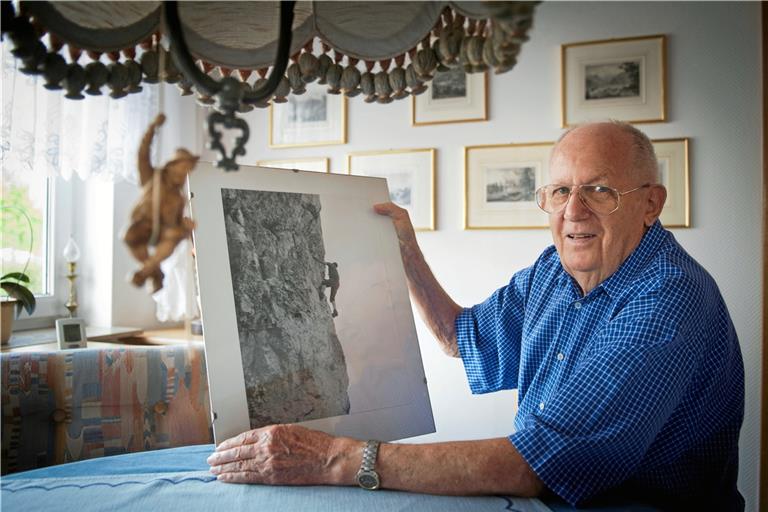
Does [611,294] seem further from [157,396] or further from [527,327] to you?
[157,396]

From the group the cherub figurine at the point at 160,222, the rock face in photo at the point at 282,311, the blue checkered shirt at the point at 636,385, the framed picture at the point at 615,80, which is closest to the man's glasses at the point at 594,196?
the blue checkered shirt at the point at 636,385

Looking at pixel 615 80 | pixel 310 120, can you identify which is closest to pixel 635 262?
pixel 615 80

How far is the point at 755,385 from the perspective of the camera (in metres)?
2.46

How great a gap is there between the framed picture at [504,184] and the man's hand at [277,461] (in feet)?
6.35

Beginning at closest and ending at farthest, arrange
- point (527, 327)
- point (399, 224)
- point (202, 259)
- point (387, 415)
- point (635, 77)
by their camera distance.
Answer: point (202, 259) → point (387, 415) → point (527, 327) → point (399, 224) → point (635, 77)

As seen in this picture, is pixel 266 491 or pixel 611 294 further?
pixel 611 294

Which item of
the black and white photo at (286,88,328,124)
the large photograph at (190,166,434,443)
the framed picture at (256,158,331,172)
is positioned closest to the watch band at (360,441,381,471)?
the large photograph at (190,166,434,443)

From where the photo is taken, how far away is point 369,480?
3.29 feet

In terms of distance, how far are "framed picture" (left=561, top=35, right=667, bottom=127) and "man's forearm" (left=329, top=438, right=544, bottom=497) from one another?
197 cm

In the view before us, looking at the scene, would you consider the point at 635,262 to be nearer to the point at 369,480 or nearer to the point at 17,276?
the point at 369,480

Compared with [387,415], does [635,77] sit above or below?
above

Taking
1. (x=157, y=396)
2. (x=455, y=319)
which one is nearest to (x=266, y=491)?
(x=157, y=396)

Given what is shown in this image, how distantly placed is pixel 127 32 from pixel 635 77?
249cm

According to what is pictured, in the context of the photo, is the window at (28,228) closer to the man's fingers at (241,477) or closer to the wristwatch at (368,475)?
the man's fingers at (241,477)
